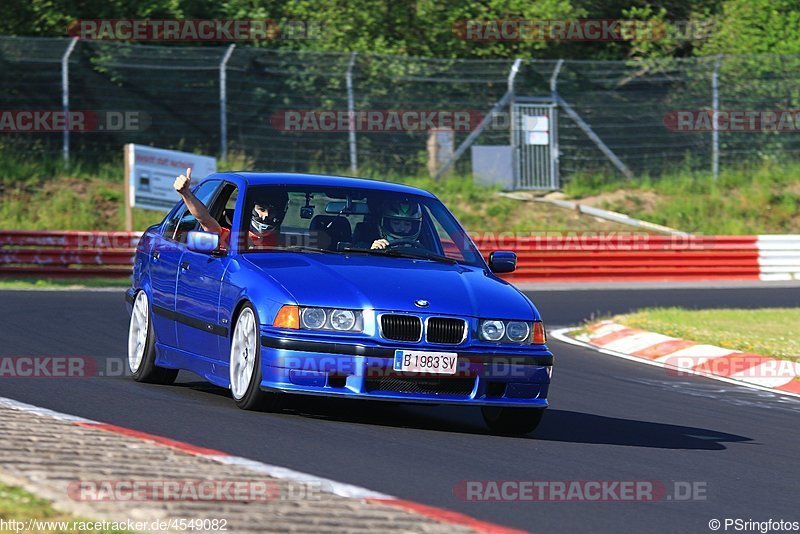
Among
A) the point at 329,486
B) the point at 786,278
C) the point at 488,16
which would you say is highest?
the point at 488,16

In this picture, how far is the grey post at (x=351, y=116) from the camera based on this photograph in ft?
93.6

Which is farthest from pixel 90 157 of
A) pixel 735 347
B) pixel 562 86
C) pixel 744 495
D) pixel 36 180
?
pixel 744 495

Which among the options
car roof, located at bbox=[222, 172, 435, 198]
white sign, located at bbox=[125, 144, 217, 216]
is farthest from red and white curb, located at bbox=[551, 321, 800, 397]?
white sign, located at bbox=[125, 144, 217, 216]

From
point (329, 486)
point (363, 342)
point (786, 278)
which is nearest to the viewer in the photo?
point (329, 486)

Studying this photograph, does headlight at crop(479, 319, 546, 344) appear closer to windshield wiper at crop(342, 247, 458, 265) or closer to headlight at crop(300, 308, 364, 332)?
headlight at crop(300, 308, 364, 332)

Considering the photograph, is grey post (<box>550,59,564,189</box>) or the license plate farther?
grey post (<box>550,59,564,189</box>)

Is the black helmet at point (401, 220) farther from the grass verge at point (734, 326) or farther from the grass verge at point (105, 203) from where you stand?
the grass verge at point (105, 203)

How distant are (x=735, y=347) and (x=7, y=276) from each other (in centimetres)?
1173

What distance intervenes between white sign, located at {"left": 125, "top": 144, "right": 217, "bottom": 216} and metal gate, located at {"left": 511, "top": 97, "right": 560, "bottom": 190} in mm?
6950

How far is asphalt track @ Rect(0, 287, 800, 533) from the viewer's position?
20.9ft

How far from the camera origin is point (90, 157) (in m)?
27.5

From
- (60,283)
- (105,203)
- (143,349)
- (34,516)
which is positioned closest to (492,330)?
(143,349)

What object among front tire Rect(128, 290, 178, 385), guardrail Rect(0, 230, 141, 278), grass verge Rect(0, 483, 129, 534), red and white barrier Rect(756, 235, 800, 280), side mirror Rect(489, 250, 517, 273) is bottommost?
red and white barrier Rect(756, 235, 800, 280)

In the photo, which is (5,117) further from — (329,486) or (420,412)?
(329,486)
